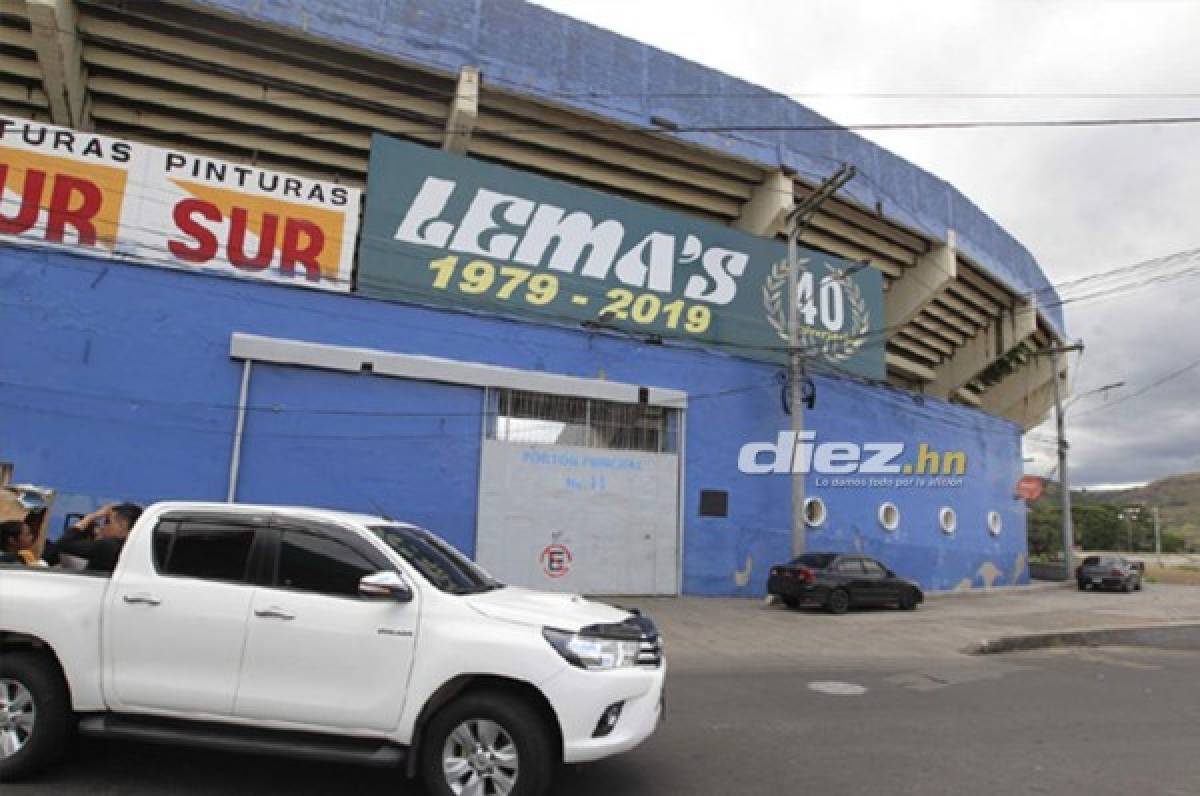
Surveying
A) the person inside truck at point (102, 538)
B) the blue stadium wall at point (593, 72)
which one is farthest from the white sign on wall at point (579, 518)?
the person inside truck at point (102, 538)

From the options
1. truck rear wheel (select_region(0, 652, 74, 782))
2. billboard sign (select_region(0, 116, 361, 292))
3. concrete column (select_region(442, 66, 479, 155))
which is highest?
concrete column (select_region(442, 66, 479, 155))

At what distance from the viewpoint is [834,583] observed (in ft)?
55.8

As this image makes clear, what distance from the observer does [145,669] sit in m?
4.53

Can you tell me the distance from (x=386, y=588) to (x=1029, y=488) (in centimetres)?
2847

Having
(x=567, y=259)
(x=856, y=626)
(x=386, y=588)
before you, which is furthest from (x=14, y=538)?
(x=856, y=626)

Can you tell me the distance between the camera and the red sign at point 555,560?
1639 cm

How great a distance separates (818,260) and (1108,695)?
15.3 meters

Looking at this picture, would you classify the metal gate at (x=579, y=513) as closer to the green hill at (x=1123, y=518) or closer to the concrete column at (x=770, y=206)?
the concrete column at (x=770, y=206)

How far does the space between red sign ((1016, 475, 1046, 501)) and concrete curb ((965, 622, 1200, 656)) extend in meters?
11.9

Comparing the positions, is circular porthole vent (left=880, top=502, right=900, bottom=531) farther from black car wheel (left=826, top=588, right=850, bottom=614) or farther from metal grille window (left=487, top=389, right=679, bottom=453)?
metal grille window (left=487, top=389, right=679, bottom=453)

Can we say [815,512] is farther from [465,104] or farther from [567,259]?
[465,104]

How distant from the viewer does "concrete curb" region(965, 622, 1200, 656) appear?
12477 mm

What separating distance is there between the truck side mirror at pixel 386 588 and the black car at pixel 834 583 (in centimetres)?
1363

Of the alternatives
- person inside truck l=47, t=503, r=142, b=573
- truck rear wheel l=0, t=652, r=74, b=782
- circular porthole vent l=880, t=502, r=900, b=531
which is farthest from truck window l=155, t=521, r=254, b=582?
circular porthole vent l=880, t=502, r=900, b=531
